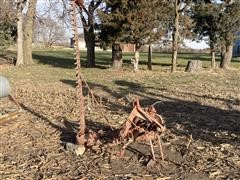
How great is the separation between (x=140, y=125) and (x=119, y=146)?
413mm

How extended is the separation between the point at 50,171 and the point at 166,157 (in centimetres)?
150

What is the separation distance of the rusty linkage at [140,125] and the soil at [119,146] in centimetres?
15

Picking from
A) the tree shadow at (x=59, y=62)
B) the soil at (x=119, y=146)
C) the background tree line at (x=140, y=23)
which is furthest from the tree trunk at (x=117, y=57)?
the soil at (x=119, y=146)

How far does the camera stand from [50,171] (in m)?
5.91

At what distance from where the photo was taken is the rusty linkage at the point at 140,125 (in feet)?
21.4

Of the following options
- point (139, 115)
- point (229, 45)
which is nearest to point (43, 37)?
point (229, 45)

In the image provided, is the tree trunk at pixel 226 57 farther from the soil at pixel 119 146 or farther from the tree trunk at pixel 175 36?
the soil at pixel 119 146

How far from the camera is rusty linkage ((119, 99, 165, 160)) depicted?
6531 millimetres

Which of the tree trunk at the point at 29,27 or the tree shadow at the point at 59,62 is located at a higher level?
the tree trunk at the point at 29,27

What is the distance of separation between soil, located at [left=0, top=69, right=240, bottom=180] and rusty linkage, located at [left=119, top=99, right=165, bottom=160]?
15 centimetres

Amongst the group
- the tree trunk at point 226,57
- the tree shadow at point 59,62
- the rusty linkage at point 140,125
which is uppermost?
the rusty linkage at point 140,125

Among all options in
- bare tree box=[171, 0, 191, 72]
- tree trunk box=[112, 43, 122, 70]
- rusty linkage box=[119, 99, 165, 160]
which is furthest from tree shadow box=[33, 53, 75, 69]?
rusty linkage box=[119, 99, 165, 160]

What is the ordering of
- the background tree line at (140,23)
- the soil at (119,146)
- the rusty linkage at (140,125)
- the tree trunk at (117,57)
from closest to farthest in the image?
the soil at (119,146)
the rusty linkage at (140,125)
the background tree line at (140,23)
the tree trunk at (117,57)

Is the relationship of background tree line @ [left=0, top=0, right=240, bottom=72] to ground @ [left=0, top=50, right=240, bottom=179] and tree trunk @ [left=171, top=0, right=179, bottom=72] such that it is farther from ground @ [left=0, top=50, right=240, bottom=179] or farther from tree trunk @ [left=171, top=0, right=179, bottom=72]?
ground @ [left=0, top=50, right=240, bottom=179]
